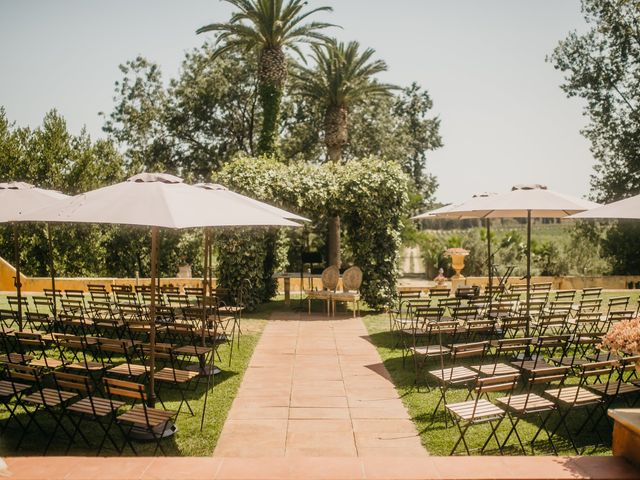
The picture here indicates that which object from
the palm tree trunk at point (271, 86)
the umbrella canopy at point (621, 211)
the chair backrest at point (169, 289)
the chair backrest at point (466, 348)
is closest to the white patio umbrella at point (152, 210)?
the chair backrest at point (466, 348)

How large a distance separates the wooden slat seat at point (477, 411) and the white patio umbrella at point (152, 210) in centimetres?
330

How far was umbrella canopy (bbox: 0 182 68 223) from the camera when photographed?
9773mm

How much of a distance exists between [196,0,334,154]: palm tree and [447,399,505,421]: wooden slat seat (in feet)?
71.6

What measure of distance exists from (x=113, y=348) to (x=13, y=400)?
1391mm

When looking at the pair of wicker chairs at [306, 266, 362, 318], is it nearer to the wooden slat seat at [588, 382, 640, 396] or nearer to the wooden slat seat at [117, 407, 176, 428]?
the wooden slat seat at [588, 382, 640, 396]

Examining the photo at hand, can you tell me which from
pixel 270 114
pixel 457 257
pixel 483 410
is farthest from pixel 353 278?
pixel 270 114

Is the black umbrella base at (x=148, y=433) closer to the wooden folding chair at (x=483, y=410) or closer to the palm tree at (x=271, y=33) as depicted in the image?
the wooden folding chair at (x=483, y=410)

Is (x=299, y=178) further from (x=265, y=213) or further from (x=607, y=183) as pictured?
(x=607, y=183)

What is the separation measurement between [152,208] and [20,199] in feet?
16.2

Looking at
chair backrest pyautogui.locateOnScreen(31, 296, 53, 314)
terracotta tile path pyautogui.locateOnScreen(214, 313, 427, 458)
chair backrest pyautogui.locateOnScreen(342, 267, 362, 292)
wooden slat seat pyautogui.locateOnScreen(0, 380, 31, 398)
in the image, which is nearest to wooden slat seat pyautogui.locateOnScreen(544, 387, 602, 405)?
terracotta tile path pyautogui.locateOnScreen(214, 313, 427, 458)

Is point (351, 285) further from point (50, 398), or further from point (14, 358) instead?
point (50, 398)

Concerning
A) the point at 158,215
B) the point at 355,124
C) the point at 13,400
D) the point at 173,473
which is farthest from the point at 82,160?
the point at 173,473

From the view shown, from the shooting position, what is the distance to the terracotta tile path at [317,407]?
642cm

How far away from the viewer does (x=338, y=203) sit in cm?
1645
